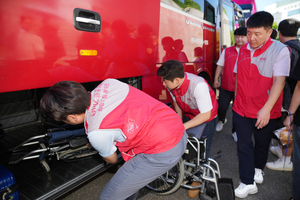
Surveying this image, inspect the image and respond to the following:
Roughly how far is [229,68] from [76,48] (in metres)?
3.05

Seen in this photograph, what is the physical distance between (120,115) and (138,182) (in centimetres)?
53

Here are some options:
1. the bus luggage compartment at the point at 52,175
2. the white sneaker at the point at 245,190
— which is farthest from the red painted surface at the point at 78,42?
the white sneaker at the point at 245,190

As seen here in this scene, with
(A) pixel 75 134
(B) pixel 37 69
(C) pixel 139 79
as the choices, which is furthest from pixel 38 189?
(C) pixel 139 79

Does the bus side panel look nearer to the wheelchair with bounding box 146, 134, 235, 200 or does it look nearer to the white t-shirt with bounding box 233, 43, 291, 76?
the wheelchair with bounding box 146, 134, 235, 200

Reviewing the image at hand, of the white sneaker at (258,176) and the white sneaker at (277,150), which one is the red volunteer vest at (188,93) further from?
the white sneaker at (277,150)

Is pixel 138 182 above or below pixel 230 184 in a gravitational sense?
above

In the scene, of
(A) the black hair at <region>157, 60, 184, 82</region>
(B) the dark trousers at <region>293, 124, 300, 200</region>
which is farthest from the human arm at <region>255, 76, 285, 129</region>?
(A) the black hair at <region>157, 60, 184, 82</region>

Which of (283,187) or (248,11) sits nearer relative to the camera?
(283,187)

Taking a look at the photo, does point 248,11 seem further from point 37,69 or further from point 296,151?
point 37,69

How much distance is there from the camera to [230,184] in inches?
79.7

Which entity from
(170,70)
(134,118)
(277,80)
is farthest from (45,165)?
(277,80)

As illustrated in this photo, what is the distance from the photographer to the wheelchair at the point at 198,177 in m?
2.04

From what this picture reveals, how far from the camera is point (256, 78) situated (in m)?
2.18

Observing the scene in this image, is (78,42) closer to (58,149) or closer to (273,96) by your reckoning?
(58,149)
